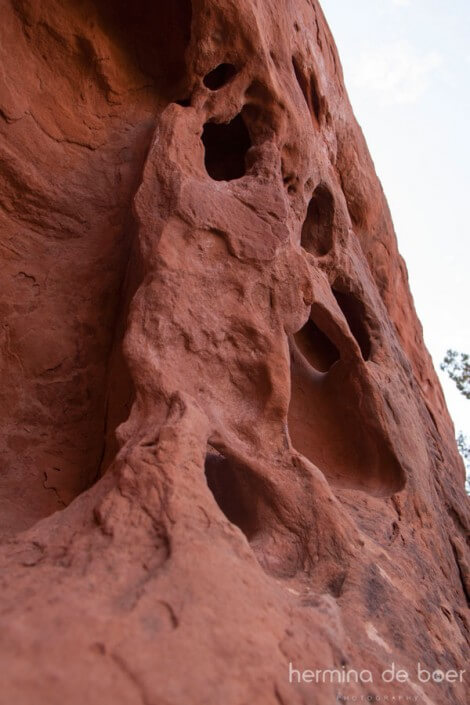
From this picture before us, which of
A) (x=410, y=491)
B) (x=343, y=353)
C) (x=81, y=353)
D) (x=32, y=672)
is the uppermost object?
(x=343, y=353)

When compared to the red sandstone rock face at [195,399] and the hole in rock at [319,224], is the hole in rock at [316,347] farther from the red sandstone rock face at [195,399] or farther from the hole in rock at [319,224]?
the hole in rock at [319,224]

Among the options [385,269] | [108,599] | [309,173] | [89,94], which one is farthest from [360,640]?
[385,269]

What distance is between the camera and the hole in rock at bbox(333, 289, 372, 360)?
171 inches

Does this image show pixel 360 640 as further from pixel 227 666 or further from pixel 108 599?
pixel 108 599

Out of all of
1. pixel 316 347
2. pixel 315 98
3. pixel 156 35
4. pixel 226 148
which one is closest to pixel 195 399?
pixel 226 148

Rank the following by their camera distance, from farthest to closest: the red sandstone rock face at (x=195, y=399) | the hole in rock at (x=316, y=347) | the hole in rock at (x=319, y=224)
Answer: the hole in rock at (x=319, y=224) → the hole in rock at (x=316, y=347) → the red sandstone rock face at (x=195, y=399)

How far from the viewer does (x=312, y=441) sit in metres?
3.56

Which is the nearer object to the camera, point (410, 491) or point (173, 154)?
point (173, 154)

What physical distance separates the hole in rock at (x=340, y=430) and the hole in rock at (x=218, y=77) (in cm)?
155

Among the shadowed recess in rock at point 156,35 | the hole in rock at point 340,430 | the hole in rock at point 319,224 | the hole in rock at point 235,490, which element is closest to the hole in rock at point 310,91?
the hole in rock at point 319,224

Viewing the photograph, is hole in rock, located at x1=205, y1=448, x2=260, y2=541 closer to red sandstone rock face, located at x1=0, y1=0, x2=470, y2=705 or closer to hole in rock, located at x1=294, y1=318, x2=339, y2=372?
red sandstone rock face, located at x1=0, y1=0, x2=470, y2=705

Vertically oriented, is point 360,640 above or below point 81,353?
below

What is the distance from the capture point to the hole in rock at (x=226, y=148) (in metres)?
3.56

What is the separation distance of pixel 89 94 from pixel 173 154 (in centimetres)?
100
